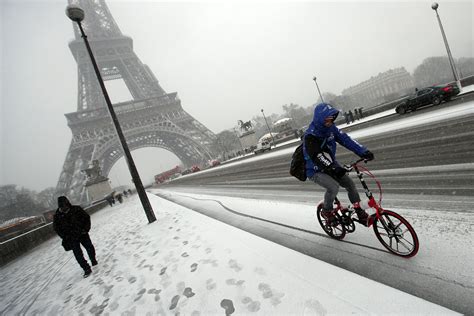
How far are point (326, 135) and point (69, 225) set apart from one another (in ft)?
18.0

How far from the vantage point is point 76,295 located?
4.13 m

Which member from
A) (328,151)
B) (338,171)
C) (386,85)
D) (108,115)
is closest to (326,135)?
(328,151)

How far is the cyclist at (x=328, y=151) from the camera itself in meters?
2.85

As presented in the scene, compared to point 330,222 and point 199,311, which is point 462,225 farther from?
point 199,311

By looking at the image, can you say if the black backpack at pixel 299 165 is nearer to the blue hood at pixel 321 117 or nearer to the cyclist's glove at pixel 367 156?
the blue hood at pixel 321 117

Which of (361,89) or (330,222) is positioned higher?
(361,89)

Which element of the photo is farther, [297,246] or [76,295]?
[76,295]

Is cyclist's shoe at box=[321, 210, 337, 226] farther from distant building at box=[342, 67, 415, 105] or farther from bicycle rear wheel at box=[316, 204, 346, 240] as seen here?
distant building at box=[342, 67, 415, 105]

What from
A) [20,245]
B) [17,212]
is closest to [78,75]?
[17,212]

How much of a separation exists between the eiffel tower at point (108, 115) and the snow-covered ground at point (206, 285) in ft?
126

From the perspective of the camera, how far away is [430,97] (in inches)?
517

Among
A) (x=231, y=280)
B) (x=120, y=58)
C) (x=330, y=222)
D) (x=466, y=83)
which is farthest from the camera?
(x=120, y=58)

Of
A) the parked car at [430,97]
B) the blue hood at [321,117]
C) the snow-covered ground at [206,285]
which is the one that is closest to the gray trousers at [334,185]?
the blue hood at [321,117]

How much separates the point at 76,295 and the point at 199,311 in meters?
2.90
